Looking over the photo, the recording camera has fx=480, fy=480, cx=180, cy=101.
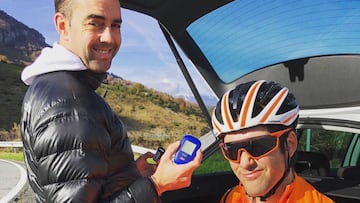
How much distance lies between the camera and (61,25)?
165 cm

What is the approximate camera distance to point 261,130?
6.48 feet

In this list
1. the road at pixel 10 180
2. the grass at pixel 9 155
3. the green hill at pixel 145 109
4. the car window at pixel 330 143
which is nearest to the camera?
the car window at pixel 330 143

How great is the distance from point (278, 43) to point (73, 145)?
6.67 ft

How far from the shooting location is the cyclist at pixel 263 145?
6.34 feet

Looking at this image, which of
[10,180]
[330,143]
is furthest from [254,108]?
[10,180]

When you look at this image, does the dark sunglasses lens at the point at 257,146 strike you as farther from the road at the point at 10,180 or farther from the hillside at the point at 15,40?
the hillside at the point at 15,40

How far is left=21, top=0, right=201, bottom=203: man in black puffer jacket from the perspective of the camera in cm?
144

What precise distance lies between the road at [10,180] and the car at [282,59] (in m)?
6.90

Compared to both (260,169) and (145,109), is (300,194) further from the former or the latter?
(145,109)

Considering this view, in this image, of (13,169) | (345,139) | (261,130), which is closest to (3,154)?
(13,169)

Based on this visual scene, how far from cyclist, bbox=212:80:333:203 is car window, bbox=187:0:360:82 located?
3.12ft

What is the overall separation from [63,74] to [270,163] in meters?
0.90

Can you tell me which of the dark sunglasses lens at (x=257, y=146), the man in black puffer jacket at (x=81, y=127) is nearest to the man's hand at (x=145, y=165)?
the man in black puffer jacket at (x=81, y=127)

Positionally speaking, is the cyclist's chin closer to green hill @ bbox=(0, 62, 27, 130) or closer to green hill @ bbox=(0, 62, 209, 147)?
green hill @ bbox=(0, 62, 27, 130)
